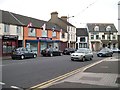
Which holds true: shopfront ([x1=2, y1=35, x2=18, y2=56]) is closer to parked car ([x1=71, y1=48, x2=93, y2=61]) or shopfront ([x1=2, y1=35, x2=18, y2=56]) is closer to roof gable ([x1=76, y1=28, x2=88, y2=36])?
parked car ([x1=71, y1=48, x2=93, y2=61])

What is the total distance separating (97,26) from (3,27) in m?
54.4

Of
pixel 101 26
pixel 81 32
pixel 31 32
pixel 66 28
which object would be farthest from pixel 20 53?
pixel 101 26

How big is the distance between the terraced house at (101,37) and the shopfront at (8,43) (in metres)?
49.1

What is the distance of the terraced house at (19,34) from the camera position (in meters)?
38.1

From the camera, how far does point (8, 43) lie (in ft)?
128

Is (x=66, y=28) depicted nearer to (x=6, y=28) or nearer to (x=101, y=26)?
(x=101, y=26)

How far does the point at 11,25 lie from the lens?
3953 centimetres

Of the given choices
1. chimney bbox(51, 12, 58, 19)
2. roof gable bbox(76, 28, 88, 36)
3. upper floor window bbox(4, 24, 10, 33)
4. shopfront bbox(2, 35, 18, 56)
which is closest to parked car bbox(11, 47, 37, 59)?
shopfront bbox(2, 35, 18, 56)

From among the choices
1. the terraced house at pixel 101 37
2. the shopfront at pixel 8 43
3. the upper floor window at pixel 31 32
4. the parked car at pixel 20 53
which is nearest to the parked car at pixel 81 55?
the parked car at pixel 20 53

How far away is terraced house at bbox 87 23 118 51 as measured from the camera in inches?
3403

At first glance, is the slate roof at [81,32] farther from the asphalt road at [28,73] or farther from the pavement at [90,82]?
the pavement at [90,82]

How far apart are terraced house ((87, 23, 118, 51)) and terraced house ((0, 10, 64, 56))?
3403 centimetres

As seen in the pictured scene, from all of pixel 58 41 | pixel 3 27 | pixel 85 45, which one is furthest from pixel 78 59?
pixel 85 45

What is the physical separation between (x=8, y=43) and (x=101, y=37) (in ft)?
174
